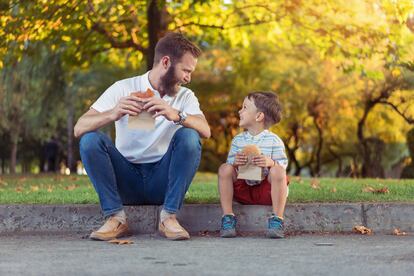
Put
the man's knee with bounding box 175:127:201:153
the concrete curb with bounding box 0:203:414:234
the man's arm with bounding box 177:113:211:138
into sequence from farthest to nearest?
the concrete curb with bounding box 0:203:414:234
the man's arm with bounding box 177:113:211:138
the man's knee with bounding box 175:127:201:153

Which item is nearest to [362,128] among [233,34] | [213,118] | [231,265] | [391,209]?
[213,118]

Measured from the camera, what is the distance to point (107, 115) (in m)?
5.91

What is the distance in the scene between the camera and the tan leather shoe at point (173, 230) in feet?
19.4

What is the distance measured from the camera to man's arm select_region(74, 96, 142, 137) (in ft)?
18.8

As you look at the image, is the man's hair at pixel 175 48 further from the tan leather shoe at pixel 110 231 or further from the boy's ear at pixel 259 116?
the tan leather shoe at pixel 110 231

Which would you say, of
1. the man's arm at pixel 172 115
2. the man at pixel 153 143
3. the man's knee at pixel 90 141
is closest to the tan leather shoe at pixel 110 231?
the man at pixel 153 143

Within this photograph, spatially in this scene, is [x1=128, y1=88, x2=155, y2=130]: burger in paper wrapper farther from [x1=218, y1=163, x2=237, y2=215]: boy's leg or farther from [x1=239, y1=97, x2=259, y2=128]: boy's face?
[x1=239, y1=97, x2=259, y2=128]: boy's face

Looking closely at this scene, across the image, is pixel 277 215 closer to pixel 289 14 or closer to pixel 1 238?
pixel 1 238

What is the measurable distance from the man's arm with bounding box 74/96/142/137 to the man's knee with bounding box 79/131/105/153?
43mm

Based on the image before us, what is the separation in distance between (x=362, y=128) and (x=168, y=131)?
21955 mm

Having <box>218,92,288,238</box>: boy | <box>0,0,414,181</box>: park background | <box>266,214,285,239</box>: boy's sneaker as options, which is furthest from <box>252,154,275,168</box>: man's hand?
<box>0,0,414,181</box>: park background

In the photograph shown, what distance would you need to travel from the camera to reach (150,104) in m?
5.72

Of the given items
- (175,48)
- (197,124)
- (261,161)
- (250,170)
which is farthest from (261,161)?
(175,48)

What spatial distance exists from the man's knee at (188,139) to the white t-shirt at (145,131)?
0.87ft
